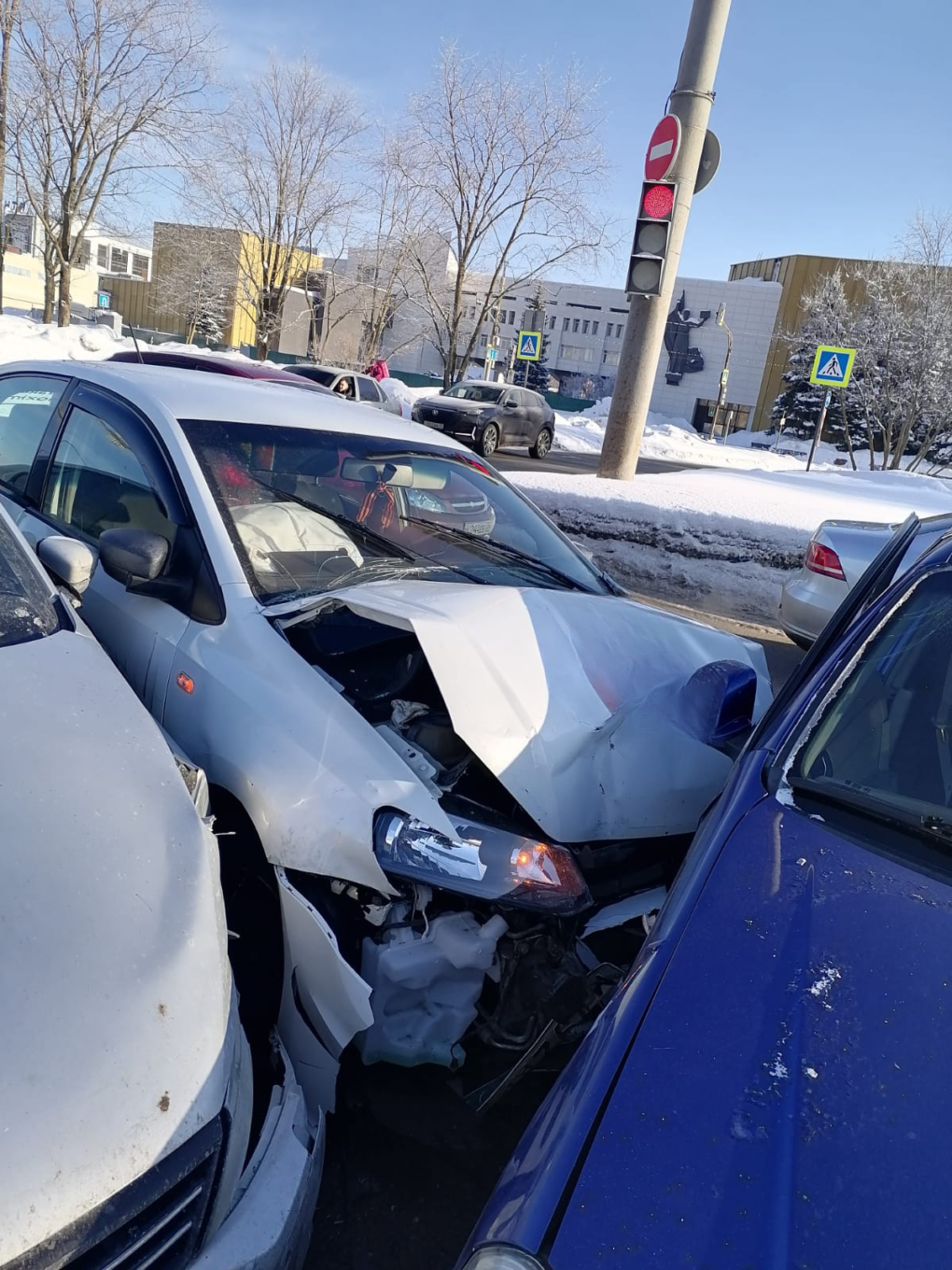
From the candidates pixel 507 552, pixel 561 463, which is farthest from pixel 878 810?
pixel 561 463

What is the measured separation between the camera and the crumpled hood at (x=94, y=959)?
124 centimetres

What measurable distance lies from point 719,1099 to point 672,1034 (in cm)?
12

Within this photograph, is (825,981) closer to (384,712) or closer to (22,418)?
(384,712)

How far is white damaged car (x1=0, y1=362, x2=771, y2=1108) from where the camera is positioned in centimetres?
209

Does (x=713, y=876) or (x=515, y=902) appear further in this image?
(x=515, y=902)

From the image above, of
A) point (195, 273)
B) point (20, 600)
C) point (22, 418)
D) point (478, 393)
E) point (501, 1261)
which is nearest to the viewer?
point (501, 1261)

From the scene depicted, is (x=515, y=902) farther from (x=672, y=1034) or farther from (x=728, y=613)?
(x=728, y=613)

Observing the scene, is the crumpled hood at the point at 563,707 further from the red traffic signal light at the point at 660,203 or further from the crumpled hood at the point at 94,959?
the red traffic signal light at the point at 660,203

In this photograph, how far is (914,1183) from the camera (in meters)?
1.13

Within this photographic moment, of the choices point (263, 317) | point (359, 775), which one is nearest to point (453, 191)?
point (263, 317)

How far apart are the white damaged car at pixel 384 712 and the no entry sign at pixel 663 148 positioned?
6.19 m

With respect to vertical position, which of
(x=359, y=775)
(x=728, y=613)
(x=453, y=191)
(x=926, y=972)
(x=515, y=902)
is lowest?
(x=728, y=613)

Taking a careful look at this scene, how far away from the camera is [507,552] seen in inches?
135

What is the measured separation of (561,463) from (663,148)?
13937 mm
